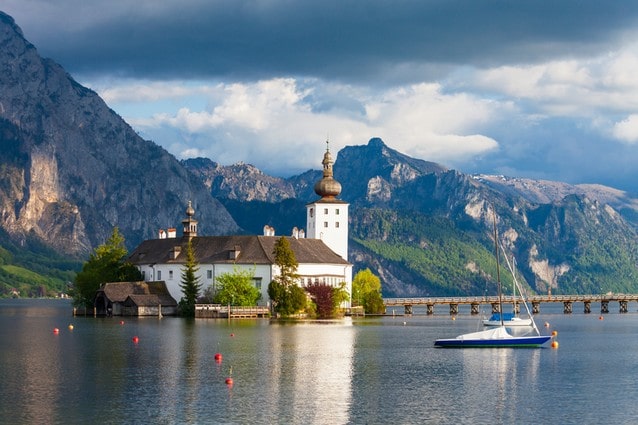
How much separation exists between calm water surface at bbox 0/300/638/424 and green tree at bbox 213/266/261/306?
1600 inches

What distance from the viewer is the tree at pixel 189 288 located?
515ft

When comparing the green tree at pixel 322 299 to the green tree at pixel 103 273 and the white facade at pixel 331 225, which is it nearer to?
the white facade at pixel 331 225

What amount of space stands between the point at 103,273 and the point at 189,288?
55.1ft

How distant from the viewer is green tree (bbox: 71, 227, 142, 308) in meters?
165

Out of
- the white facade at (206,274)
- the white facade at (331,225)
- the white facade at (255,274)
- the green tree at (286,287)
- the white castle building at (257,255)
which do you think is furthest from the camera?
the white facade at (331,225)

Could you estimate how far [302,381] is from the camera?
67.3 metres

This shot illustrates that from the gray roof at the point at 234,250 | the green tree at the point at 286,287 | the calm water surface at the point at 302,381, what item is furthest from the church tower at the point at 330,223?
the calm water surface at the point at 302,381

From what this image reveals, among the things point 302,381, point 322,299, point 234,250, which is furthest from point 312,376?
point 234,250

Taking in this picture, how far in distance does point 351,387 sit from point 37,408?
1958 cm

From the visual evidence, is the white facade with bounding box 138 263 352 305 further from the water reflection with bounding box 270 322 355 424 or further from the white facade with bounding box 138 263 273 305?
the water reflection with bounding box 270 322 355 424

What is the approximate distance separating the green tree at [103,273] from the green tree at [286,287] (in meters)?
27.2

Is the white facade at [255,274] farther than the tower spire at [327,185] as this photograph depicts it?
No

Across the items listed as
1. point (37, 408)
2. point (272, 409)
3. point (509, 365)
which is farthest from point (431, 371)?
point (37, 408)

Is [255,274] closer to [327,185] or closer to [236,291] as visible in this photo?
[236,291]
